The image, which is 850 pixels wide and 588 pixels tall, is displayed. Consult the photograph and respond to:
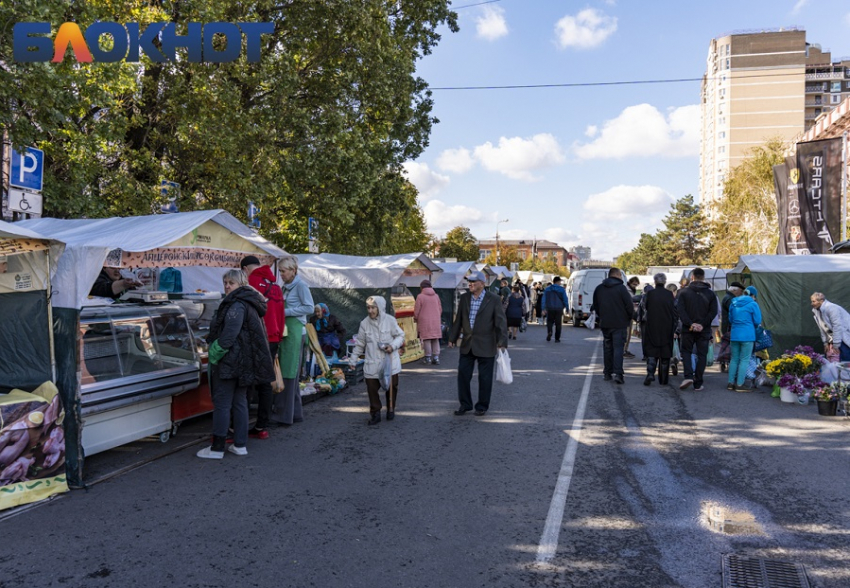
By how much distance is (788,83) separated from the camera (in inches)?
3386

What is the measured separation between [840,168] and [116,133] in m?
19.5

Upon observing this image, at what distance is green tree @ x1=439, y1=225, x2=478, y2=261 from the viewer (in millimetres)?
57888

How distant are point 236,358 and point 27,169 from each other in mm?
4593

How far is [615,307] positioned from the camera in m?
10.4

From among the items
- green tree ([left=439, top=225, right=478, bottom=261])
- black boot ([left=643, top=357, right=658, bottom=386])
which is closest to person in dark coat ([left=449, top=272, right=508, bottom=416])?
black boot ([left=643, top=357, right=658, bottom=386])

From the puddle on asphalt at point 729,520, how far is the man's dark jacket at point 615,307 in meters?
5.78

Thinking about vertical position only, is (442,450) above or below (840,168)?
below

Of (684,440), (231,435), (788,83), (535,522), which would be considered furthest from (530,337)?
(788,83)

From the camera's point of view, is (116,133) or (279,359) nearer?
(279,359)

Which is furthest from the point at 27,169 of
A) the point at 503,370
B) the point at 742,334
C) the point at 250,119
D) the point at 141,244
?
the point at 742,334

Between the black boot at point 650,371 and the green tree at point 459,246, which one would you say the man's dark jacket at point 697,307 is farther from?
the green tree at point 459,246

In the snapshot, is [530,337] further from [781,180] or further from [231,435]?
[231,435]

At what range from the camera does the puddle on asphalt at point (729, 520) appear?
4.29m

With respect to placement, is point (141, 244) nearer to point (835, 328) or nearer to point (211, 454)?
point (211, 454)
